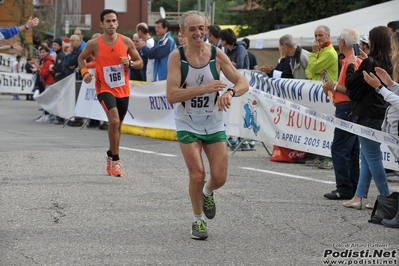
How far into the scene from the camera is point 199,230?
24.4 ft

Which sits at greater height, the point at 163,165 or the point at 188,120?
the point at 188,120

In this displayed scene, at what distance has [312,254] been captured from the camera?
6.88 metres

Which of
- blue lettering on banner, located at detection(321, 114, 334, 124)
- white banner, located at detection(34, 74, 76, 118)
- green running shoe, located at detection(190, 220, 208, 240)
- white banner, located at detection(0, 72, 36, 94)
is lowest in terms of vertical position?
white banner, located at detection(0, 72, 36, 94)

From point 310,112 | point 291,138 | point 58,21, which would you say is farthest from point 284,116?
point 58,21

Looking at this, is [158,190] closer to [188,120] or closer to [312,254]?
[188,120]

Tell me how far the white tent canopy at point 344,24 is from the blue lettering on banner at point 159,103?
4612 mm

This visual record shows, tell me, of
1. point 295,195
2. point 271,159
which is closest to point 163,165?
point 271,159

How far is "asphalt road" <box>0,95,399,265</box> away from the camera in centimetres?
682

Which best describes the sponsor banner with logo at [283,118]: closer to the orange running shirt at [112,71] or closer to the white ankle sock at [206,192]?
the orange running shirt at [112,71]

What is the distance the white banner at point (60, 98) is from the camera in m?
20.6

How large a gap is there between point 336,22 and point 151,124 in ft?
24.9

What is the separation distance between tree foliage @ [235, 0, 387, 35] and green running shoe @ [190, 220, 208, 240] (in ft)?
89.6

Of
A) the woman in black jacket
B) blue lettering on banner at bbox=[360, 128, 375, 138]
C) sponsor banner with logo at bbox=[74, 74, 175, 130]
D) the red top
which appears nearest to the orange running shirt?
→ the woman in black jacket

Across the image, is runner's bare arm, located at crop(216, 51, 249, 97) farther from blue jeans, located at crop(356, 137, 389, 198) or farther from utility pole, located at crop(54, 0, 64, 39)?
utility pole, located at crop(54, 0, 64, 39)
